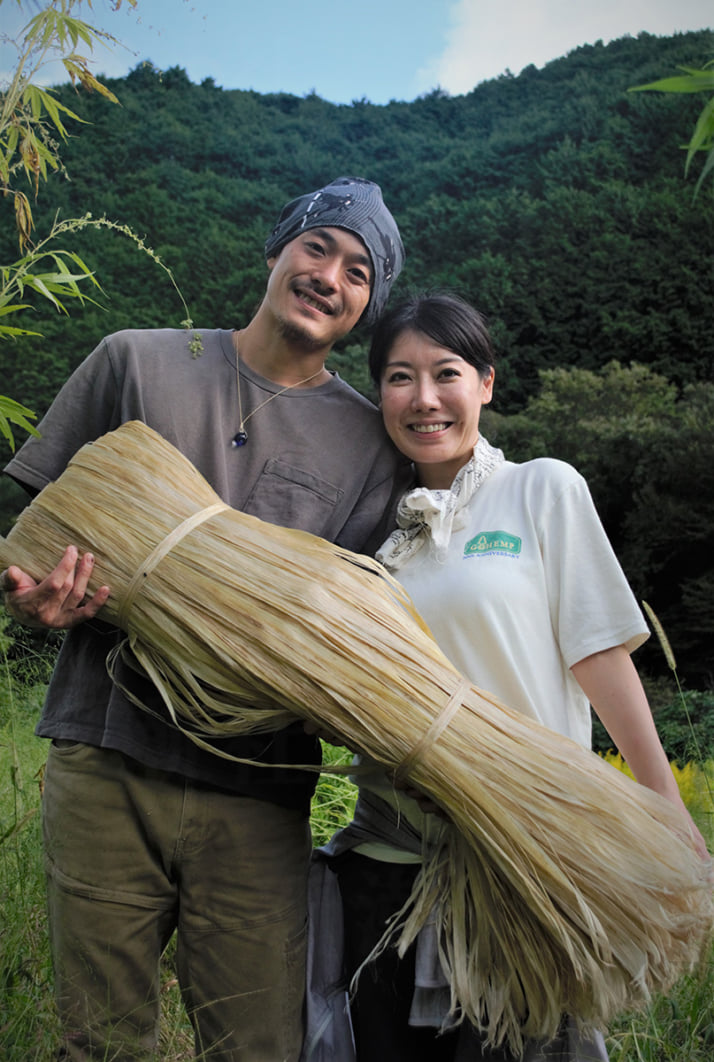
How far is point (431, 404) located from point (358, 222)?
466mm

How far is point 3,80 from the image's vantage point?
65.7 inches

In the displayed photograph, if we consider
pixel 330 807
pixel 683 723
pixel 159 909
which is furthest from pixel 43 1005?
pixel 683 723

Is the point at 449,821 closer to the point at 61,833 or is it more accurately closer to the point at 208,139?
the point at 61,833

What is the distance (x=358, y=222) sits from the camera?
6.08ft

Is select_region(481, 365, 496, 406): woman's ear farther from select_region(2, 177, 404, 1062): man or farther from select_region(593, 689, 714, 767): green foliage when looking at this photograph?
select_region(593, 689, 714, 767): green foliage

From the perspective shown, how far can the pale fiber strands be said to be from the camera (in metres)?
1.25

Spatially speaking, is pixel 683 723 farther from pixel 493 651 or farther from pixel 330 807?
pixel 493 651

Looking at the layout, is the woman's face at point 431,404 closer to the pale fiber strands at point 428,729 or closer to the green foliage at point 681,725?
the pale fiber strands at point 428,729

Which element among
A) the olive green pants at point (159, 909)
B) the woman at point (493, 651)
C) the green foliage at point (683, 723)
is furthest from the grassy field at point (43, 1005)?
the green foliage at point (683, 723)

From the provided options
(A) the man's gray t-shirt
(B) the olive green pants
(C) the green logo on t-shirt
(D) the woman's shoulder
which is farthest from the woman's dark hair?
(B) the olive green pants

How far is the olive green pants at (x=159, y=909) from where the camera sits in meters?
1.53

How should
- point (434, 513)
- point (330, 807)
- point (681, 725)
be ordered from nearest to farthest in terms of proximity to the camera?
point (434, 513) < point (330, 807) < point (681, 725)

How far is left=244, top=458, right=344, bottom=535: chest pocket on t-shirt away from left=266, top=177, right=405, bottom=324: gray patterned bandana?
468mm

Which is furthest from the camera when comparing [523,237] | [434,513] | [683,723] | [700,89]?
[523,237]
